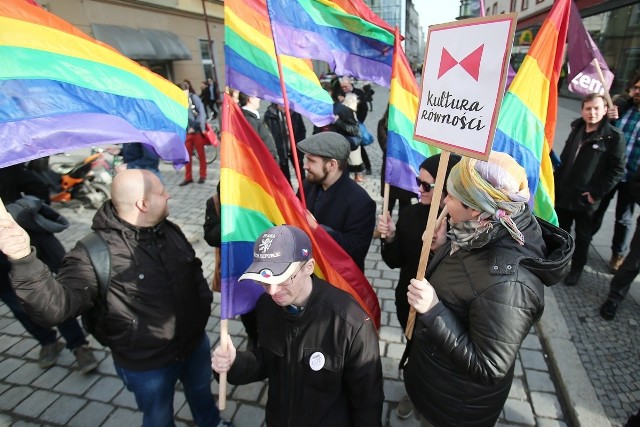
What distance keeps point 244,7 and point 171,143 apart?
132cm

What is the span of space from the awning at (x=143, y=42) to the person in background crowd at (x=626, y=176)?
15.1m

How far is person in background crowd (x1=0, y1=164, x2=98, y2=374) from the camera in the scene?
3287mm

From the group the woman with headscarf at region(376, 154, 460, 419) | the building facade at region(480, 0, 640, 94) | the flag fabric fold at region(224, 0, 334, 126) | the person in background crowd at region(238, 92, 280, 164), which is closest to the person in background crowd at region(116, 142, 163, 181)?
the person in background crowd at region(238, 92, 280, 164)

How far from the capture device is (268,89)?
3000mm

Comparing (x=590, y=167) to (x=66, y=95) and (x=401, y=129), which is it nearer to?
(x=401, y=129)

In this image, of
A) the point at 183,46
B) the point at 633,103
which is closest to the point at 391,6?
the point at 183,46

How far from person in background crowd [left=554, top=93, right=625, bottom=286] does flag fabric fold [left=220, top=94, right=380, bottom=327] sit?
304 centimetres

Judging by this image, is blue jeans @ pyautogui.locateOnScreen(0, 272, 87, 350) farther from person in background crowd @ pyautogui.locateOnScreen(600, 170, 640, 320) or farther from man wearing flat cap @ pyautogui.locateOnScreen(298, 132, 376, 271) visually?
person in background crowd @ pyautogui.locateOnScreen(600, 170, 640, 320)

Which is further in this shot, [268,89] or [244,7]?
[268,89]

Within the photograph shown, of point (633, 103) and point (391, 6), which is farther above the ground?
point (391, 6)

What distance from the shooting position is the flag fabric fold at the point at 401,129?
2812 mm

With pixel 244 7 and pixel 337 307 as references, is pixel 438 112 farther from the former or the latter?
pixel 244 7

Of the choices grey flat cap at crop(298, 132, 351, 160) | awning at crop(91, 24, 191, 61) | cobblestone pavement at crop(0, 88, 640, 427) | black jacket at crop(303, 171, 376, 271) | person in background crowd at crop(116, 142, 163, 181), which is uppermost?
awning at crop(91, 24, 191, 61)

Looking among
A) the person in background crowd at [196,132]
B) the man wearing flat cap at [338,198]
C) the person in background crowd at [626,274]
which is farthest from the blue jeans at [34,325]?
the person in background crowd at [626,274]
